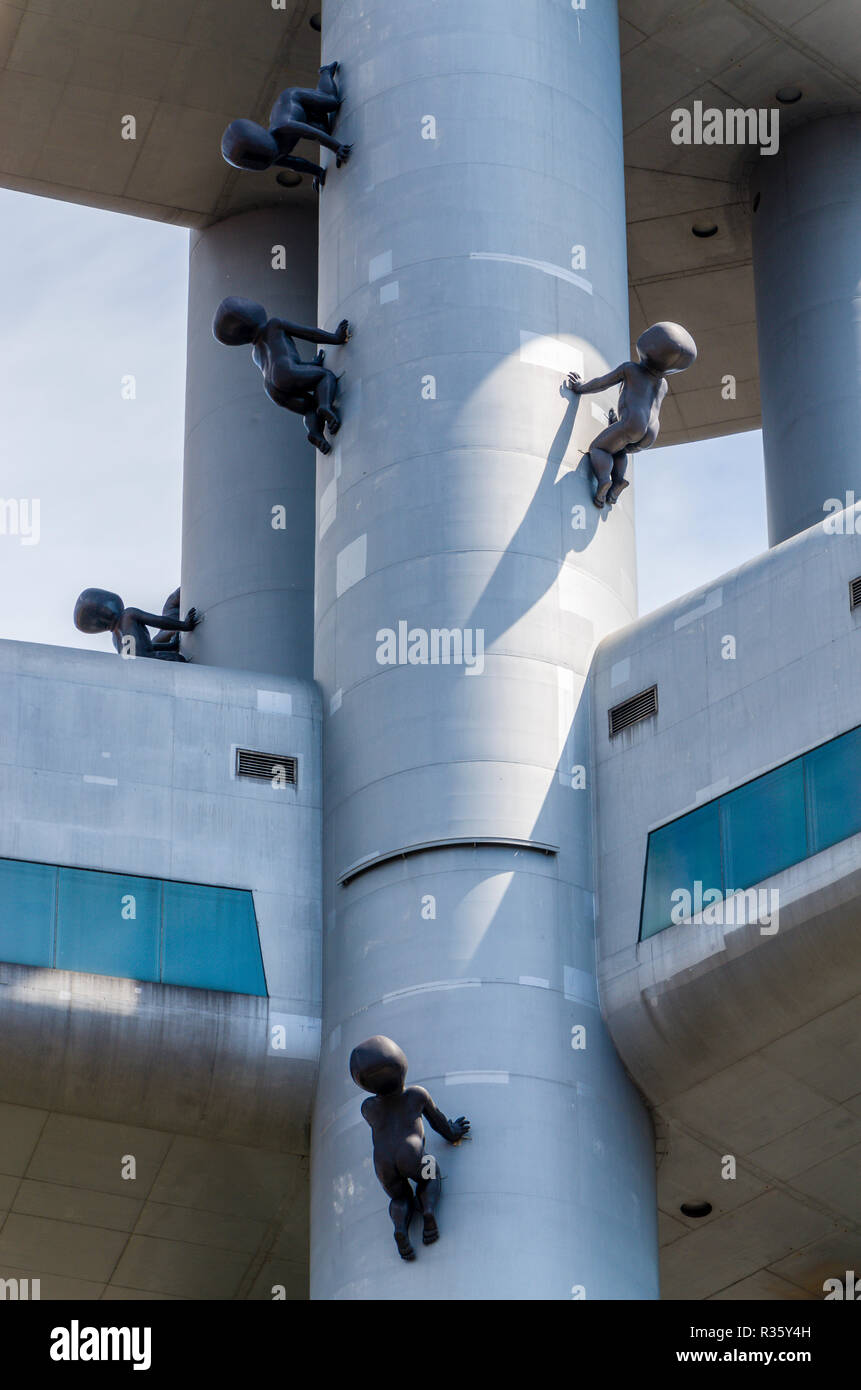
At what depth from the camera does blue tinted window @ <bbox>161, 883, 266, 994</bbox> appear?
1137 inches

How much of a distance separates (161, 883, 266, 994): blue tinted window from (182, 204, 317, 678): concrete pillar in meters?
9.62

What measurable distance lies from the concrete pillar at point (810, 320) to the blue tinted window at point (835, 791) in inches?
421

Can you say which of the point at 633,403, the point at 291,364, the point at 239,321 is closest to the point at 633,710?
the point at 633,403

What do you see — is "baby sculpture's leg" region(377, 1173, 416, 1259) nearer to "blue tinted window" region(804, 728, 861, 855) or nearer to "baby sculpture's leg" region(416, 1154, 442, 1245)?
"baby sculpture's leg" region(416, 1154, 442, 1245)

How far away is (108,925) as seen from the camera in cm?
2873

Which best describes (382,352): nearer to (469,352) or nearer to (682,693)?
(469,352)

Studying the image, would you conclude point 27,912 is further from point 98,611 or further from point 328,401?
point 98,611

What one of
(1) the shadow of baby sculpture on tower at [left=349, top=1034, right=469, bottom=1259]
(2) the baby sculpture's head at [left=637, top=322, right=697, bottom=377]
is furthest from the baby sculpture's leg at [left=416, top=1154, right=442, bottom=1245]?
(2) the baby sculpture's head at [left=637, top=322, right=697, bottom=377]

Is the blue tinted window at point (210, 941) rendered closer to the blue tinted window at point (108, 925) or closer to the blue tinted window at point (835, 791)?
the blue tinted window at point (108, 925)

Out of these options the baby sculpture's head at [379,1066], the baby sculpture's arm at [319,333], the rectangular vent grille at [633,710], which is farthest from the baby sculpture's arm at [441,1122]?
the baby sculpture's arm at [319,333]

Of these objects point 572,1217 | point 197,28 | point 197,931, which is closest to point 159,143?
point 197,28

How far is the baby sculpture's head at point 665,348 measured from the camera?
3036cm
